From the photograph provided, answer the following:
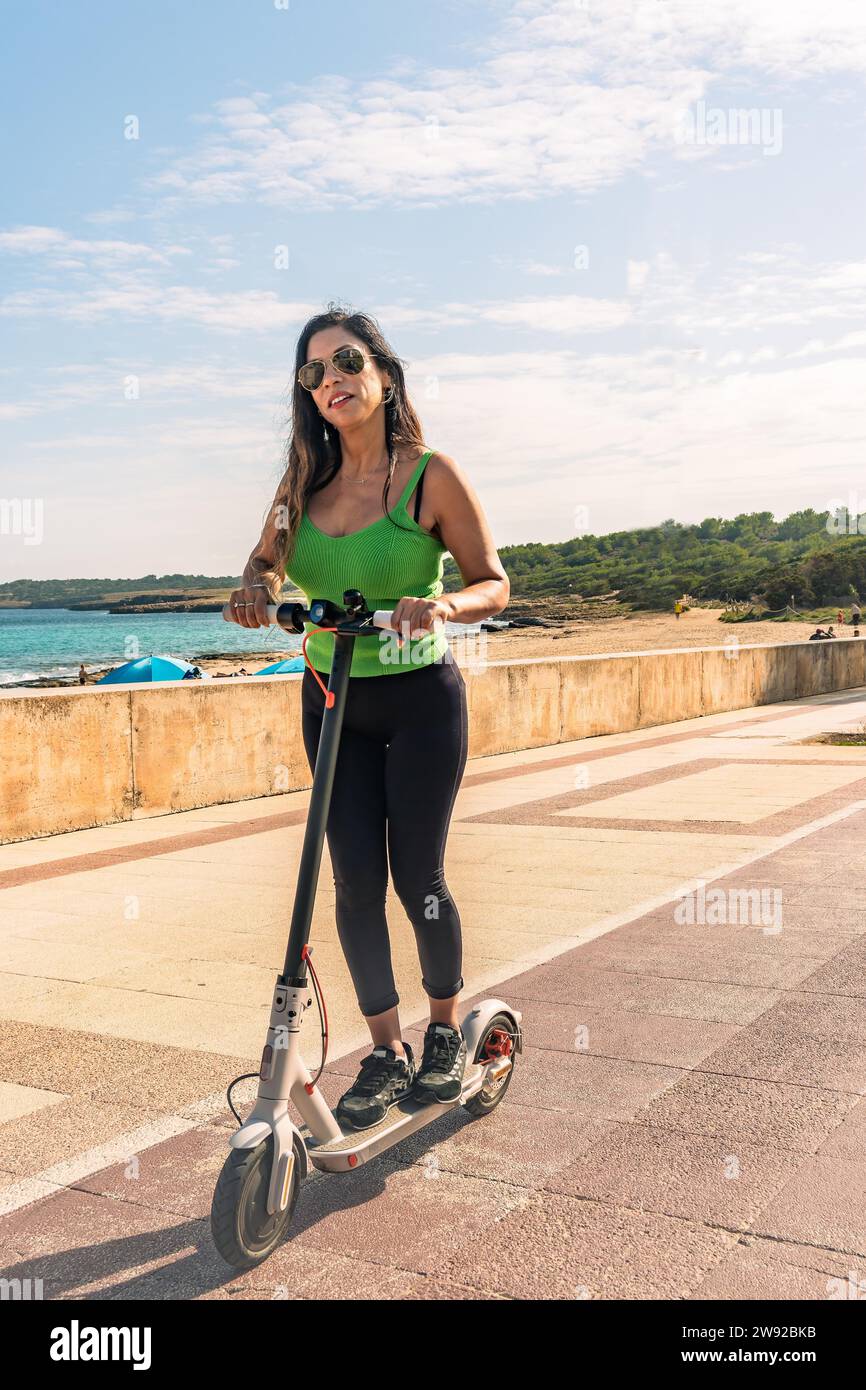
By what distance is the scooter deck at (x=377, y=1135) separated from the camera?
3000mm

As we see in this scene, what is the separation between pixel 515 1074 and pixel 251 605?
1652 millimetres

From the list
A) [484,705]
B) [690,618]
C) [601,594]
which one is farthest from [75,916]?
[601,594]

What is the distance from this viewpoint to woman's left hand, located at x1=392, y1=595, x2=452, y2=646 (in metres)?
2.87

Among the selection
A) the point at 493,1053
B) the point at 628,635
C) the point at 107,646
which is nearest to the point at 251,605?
the point at 493,1053

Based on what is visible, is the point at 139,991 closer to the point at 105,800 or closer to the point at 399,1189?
the point at 399,1189

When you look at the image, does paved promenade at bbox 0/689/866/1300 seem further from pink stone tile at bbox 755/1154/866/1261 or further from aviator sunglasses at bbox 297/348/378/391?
aviator sunglasses at bbox 297/348/378/391

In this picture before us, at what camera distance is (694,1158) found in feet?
10.8

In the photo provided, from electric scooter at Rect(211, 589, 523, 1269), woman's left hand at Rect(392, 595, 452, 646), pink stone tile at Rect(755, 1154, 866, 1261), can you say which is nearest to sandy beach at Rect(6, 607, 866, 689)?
pink stone tile at Rect(755, 1154, 866, 1261)

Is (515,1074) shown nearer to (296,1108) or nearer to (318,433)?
(296,1108)

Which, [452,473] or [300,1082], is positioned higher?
[452,473]

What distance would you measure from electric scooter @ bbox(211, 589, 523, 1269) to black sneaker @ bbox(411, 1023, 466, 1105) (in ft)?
0.09

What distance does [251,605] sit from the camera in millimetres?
3211

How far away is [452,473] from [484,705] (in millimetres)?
9585

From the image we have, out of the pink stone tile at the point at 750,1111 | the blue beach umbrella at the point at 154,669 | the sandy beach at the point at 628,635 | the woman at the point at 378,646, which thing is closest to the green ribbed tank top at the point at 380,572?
the woman at the point at 378,646
